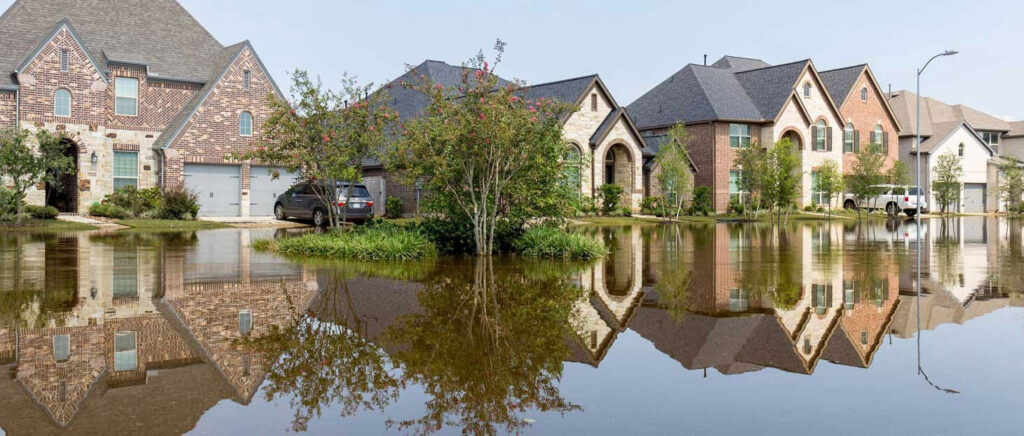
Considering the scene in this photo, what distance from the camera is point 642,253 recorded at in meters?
20.2

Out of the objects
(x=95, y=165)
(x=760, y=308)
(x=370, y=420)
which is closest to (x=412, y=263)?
(x=760, y=308)

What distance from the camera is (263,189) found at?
39969 mm

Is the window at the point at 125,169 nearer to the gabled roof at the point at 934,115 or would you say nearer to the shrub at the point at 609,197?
the shrub at the point at 609,197

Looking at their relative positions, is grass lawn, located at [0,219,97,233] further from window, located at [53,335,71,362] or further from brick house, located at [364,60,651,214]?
window, located at [53,335,71,362]

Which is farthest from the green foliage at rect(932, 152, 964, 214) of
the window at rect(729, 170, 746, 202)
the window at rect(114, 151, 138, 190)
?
the window at rect(114, 151, 138, 190)

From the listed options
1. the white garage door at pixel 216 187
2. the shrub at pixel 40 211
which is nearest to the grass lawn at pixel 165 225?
the shrub at pixel 40 211

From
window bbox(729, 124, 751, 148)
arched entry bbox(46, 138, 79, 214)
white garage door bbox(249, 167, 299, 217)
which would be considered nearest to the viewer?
arched entry bbox(46, 138, 79, 214)

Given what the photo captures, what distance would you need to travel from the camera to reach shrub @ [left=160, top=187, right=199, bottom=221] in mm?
34125

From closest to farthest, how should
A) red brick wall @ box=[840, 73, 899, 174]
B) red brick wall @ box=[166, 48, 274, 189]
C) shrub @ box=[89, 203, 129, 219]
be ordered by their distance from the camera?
shrub @ box=[89, 203, 129, 219] < red brick wall @ box=[166, 48, 274, 189] < red brick wall @ box=[840, 73, 899, 174]

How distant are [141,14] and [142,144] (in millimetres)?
7215

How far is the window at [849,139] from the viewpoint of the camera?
192 ft

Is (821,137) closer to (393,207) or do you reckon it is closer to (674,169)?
(674,169)

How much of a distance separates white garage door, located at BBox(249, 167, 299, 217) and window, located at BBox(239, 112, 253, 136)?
1.70m

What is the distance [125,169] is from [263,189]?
602 cm
